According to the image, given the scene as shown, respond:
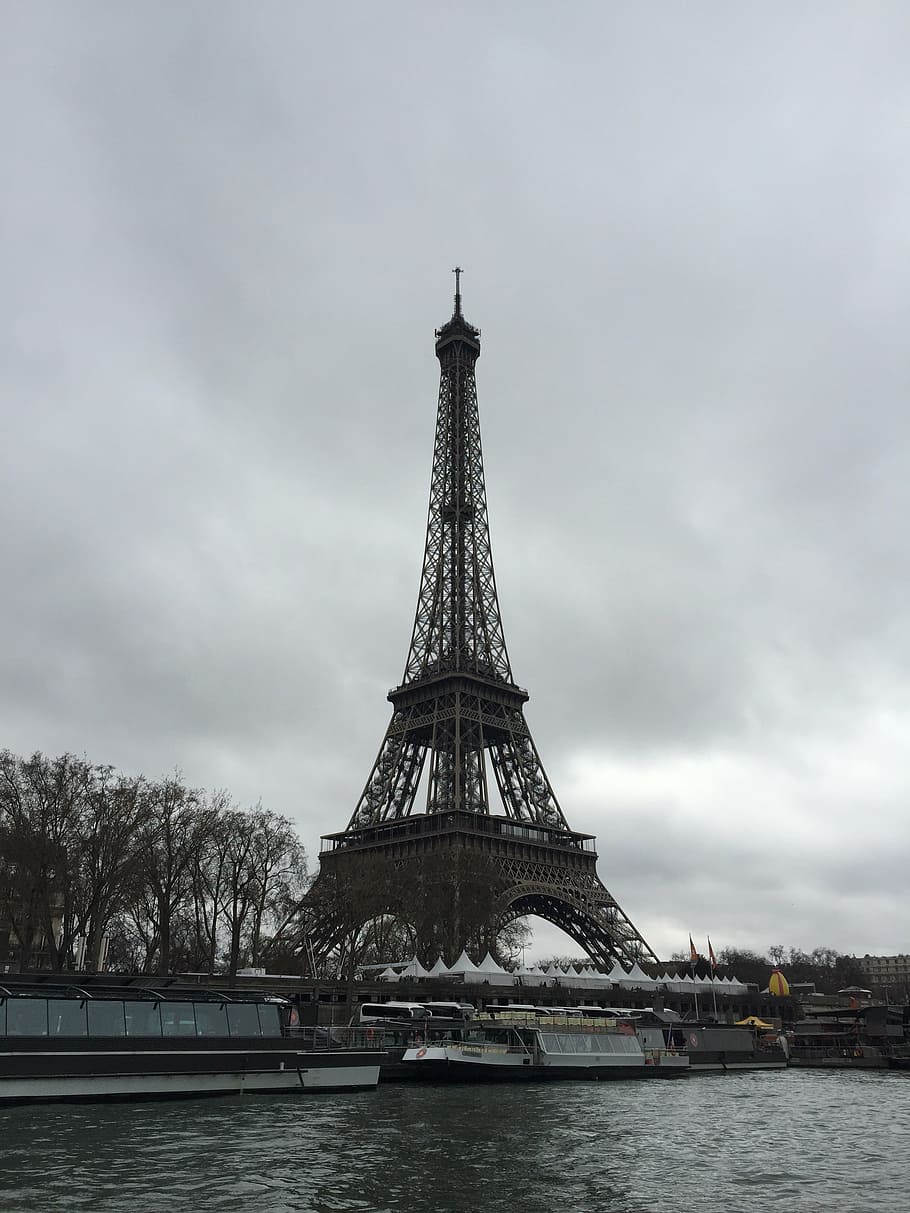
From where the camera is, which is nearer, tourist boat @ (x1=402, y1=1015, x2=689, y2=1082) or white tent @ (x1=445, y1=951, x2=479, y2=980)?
tourist boat @ (x1=402, y1=1015, x2=689, y2=1082)

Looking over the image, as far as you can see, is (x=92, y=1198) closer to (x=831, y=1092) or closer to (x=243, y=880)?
(x=831, y=1092)

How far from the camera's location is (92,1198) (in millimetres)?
18031

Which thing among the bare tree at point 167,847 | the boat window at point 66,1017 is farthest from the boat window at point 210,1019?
the bare tree at point 167,847

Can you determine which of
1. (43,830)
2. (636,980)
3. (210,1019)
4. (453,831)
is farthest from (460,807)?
(210,1019)

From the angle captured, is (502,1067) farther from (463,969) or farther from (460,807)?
(460,807)

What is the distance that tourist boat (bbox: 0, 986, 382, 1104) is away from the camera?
31078 millimetres

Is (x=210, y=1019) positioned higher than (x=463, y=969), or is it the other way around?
(x=463, y=969)

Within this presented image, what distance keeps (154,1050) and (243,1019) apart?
4266 millimetres

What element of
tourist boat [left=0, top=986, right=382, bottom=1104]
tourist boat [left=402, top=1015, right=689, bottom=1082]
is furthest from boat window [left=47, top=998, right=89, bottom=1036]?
tourist boat [left=402, top=1015, right=689, bottom=1082]

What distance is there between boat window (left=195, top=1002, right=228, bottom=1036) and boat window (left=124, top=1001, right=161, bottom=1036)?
163 cm

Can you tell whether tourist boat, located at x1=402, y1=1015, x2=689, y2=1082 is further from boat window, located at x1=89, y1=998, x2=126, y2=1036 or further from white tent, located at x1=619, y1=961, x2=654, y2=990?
white tent, located at x1=619, y1=961, x2=654, y2=990

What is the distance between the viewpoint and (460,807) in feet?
275

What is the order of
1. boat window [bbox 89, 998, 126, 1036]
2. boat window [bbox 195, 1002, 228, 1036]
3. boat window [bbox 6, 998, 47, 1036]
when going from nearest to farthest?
1. boat window [bbox 6, 998, 47, 1036]
2. boat window [bbox 89, 998, 126, 1036]
3. boat window [bbox 195, 1002, 228, 1036]

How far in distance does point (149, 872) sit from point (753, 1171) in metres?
46.6
